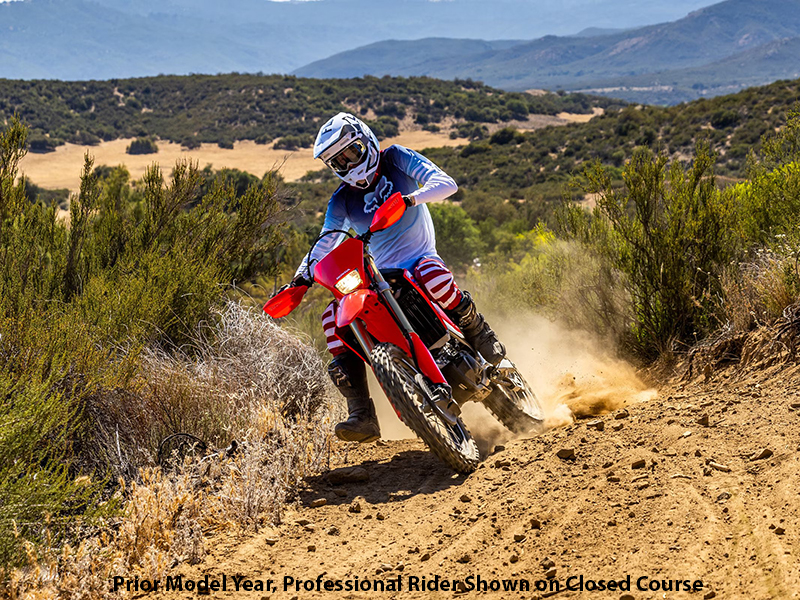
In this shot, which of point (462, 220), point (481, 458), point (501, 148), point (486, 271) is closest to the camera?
point (481, 458)

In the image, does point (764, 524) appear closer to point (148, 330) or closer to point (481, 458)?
point (481, 458)

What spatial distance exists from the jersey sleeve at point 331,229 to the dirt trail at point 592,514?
4.48 ft

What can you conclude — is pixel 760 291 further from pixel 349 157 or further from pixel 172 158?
pixel 172 158

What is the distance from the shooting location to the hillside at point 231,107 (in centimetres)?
6444

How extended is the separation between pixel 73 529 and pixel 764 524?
294cm

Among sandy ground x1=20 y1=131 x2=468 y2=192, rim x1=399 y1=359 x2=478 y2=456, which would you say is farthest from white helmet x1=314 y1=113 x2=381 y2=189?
sandy ground x1=20 y1=131 x2=468 y2=192

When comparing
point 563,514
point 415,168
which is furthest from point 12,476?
point 415,168

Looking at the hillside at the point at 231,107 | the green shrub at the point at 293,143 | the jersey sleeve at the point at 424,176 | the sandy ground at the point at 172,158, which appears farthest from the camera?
the hillside at the point at 231,107

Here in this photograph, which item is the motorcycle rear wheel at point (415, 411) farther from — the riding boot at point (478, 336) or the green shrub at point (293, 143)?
the green shrub at point (293, 143)

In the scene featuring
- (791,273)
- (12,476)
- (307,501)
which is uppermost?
(791,273)

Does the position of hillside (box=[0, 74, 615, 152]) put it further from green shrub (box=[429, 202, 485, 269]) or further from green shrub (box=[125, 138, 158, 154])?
green shrub (box=[429, 202, 485, 269])

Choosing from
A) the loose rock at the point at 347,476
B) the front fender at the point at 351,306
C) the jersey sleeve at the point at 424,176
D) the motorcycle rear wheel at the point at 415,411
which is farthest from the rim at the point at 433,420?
the jersey sleeve at the point at 424,176

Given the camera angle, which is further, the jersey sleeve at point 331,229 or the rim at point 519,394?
the rim at point 519,394

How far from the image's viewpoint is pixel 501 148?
4666 centimetres
